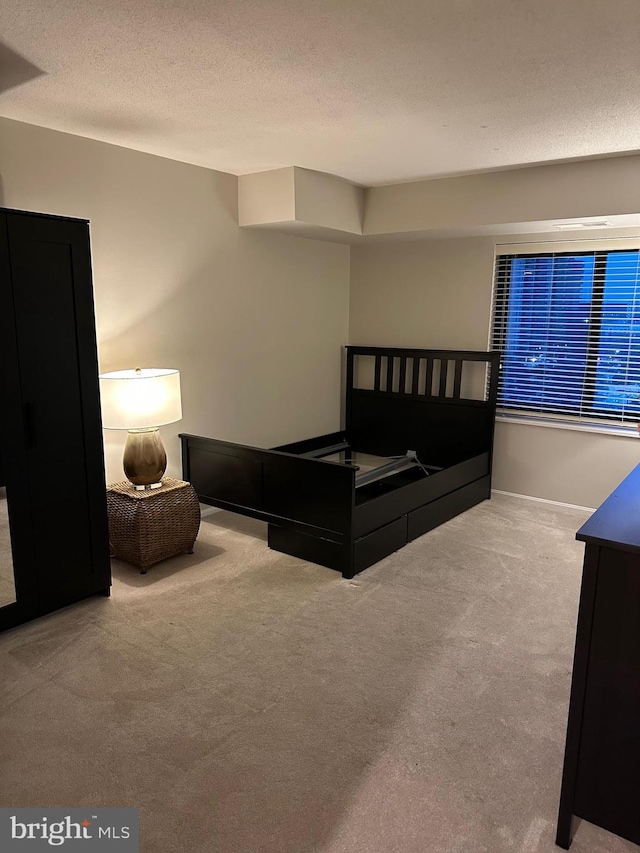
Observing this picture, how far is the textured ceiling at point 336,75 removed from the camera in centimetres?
179

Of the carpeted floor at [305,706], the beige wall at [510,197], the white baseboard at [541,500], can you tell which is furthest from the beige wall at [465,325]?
the carpeted floor at [305,706]

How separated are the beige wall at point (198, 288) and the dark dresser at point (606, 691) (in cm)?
283

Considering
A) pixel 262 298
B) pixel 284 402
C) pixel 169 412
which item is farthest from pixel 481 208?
pixel 169 412

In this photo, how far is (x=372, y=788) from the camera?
1882mm

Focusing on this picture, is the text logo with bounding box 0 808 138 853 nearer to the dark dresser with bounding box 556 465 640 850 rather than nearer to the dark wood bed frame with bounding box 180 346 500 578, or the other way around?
the dark dresser with bounding box 556 465 640 850

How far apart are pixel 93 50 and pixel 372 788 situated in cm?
259

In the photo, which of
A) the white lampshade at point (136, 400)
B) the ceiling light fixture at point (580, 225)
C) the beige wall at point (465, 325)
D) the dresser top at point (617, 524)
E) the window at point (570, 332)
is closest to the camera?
the dresser top at point (617, 524)

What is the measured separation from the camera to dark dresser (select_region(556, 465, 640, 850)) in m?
1.54

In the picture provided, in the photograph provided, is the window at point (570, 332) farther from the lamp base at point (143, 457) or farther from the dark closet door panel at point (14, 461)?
the dark closet door panel at point (14, 461)

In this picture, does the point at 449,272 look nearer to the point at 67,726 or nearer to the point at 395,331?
the point at 395,331

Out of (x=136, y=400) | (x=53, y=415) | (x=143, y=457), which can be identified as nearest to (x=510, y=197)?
(x=136, y=400)

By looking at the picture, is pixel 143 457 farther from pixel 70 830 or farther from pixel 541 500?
pixel 541 500

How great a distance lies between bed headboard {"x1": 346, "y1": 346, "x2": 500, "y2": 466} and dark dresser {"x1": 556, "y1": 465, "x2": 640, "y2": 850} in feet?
9.94

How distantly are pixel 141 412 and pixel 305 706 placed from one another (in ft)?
5.72
